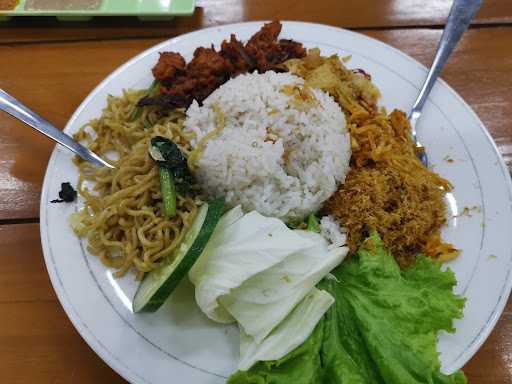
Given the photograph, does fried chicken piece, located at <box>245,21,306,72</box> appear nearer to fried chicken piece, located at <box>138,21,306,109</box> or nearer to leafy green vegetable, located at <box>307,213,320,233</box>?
fried chicken piece, located at <box>138,21,306,109</box>

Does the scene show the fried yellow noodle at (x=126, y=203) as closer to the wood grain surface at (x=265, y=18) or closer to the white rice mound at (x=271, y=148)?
the white rice mound at (x=271, y=148)

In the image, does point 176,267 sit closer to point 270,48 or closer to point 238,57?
point 238,57

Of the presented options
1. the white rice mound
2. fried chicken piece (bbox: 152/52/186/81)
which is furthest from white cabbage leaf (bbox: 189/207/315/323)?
fried chicken piece (bbox: 152/52/186/81)

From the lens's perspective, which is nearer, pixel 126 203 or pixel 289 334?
pixel 289 334

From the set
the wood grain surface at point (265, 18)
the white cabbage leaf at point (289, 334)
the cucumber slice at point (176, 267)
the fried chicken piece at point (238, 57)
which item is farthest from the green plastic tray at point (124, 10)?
the white cabbage leaf at point (289, 334)

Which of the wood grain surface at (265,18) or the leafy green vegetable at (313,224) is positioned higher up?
the wood grain surface at (265,18)

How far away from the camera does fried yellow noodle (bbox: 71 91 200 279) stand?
1892mm

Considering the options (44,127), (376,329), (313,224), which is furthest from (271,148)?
(44,127)

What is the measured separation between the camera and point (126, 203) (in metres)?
1.97

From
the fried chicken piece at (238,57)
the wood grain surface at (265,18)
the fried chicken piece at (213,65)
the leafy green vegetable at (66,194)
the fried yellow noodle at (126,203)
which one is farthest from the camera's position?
the wood grain surface at (265,18)

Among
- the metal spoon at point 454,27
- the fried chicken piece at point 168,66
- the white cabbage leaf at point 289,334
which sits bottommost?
the white cabbage leaf at point 289,334

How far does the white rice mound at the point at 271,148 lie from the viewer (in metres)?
2.05

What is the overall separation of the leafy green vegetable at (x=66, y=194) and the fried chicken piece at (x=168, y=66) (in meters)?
0.80

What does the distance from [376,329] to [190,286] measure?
2.64 ft
